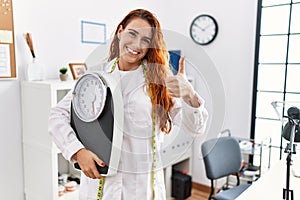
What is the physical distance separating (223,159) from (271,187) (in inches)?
26.8

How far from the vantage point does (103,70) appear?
0.87 meters

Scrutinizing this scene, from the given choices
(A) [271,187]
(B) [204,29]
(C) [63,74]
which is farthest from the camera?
(B) [204,29]

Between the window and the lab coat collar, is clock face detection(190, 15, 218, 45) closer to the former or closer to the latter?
the window

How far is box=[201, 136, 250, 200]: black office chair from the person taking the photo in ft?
6.56

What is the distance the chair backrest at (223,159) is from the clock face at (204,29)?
106 cm

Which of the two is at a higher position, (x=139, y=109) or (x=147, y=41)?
(x=147, y=41)

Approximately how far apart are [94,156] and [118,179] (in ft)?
0.48

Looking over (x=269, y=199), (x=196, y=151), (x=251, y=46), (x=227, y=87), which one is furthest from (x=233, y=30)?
(x=269, y=199)

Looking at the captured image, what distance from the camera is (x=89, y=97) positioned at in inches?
31.9

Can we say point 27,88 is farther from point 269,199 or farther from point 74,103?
point 269,199

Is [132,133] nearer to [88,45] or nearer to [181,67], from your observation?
[181,67]

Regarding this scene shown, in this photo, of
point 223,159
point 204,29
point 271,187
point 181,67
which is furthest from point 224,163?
point 181,67

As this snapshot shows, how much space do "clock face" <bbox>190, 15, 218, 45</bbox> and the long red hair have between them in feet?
6.44

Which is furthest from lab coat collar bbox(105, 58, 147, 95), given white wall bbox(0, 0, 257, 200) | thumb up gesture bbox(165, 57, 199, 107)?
white wall bbox(0, 0, 257, 200)
